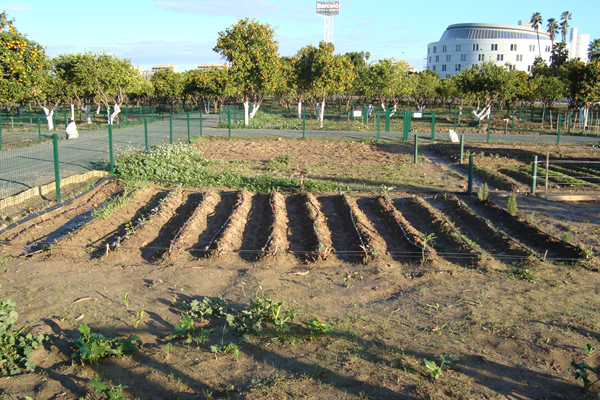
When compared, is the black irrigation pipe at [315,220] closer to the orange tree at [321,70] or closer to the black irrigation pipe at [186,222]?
the black irrigation pipe at [186,222]

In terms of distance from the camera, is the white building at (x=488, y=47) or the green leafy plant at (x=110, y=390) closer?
the green leafy plant at (x=110, y=390)

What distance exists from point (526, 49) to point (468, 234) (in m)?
101

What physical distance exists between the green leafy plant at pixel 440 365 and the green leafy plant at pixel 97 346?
9.09ft

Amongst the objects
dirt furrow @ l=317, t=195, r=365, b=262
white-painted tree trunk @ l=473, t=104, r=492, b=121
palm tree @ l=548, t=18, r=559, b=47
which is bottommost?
dirt furrow @ l=317, t=195, r=365, b=262

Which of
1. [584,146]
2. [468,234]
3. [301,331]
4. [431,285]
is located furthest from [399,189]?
[584,146]

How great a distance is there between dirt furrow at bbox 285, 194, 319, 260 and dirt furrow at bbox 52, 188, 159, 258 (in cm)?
316

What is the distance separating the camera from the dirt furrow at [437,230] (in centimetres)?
748

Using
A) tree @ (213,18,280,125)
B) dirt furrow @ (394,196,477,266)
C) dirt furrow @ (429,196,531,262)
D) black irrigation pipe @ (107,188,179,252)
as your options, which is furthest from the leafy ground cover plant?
tree @ (213,18,280,125)

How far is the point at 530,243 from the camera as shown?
822 cm

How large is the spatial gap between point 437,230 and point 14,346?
7.01 metres

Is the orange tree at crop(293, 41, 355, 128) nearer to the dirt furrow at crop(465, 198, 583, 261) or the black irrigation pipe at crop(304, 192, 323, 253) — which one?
the black irrigation pipe at crop(304, 192, 323, 253)

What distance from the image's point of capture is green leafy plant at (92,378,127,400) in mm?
3675

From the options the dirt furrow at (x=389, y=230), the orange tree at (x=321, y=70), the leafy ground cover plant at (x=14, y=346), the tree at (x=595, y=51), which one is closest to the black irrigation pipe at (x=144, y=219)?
the leafy ground cover plant at (x=14, y=346)

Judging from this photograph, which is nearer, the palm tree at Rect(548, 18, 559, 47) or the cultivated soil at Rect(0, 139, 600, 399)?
the cultivated soil at Rect(0, 139, 600, 399)
